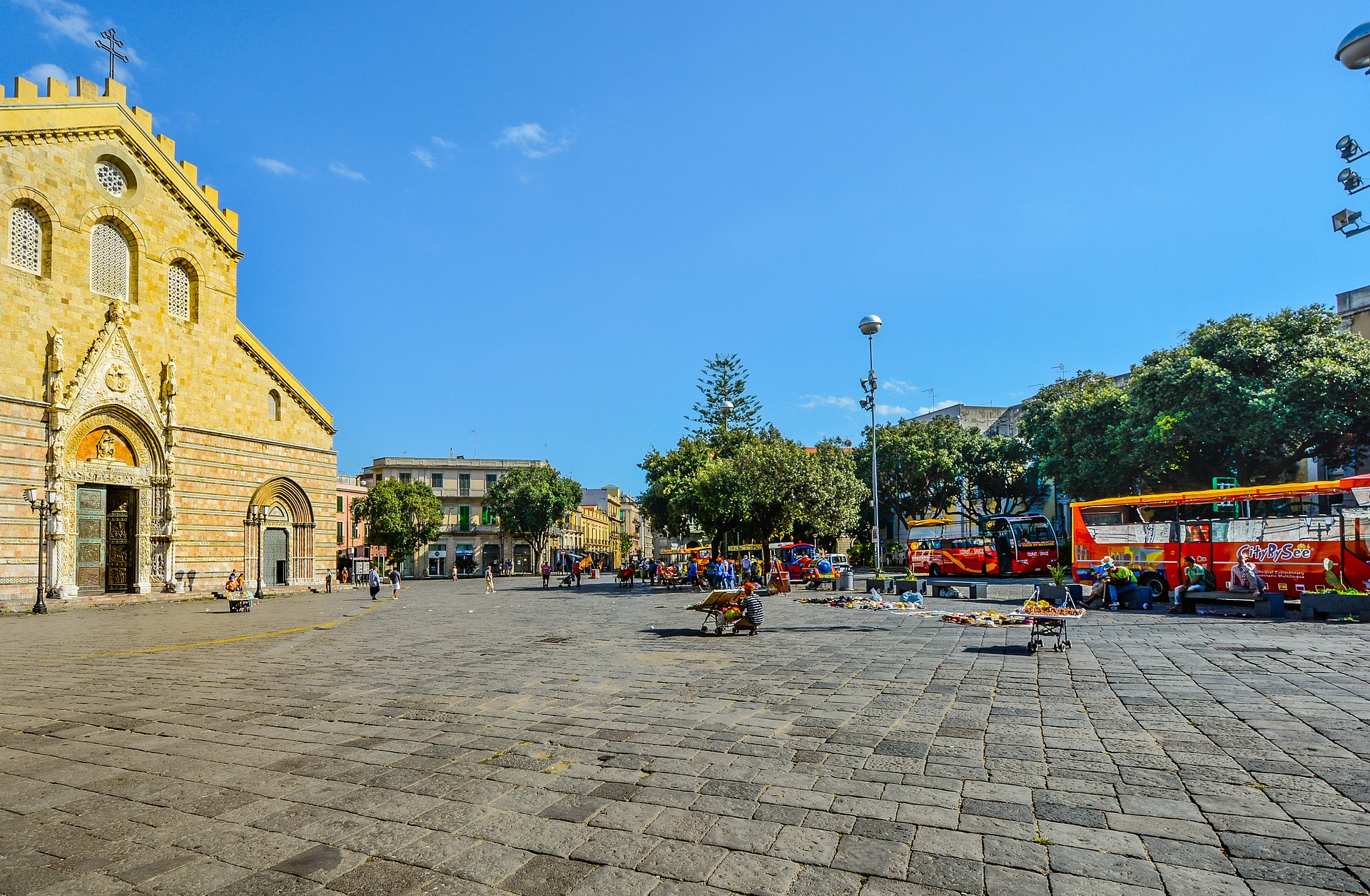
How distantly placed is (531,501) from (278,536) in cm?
2986

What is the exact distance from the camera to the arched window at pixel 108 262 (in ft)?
87.1

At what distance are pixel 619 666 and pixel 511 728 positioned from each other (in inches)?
151

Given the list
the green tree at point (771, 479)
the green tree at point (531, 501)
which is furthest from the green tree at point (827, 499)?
the green tree at point (531, 501)

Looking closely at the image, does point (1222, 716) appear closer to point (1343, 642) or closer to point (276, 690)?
point (1343, 642)

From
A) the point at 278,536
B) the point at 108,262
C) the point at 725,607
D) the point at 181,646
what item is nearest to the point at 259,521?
the point at 278,536

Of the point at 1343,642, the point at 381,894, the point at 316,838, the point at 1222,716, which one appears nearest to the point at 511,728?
the point at 316,838

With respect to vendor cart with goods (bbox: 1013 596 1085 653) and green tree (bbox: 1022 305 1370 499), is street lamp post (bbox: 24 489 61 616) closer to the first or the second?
vendor cart with goods (bbox: 1013 596 1085 653)

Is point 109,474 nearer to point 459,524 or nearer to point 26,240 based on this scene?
point 26,240

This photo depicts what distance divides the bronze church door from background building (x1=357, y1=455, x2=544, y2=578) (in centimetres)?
4495

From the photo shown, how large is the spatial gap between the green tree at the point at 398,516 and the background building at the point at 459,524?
1085 centimetres

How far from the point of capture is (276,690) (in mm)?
8992

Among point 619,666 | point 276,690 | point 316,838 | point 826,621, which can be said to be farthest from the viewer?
point 826,621

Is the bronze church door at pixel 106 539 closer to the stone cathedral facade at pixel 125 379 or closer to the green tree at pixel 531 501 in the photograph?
the stone cathedral facade at pixel 125 379

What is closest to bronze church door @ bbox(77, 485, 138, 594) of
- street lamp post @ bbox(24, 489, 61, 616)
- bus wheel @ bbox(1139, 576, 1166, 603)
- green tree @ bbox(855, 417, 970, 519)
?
street lamp post @ bbox(24, 489, 61, 616)
